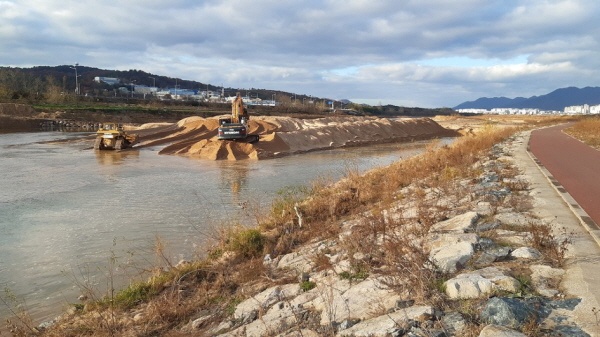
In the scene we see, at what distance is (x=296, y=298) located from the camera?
18.1 ft

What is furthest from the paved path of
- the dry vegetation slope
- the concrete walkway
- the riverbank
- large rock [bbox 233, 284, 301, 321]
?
large rock [bbox 233, 284, 301, 321]

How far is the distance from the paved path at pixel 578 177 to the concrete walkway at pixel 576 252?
0.43 feet

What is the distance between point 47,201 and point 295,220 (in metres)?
9.89

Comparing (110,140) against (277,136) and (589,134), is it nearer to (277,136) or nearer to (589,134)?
(277,136)

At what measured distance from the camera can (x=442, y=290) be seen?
4.59m

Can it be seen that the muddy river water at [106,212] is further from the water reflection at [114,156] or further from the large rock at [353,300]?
the large rock at [353,300]

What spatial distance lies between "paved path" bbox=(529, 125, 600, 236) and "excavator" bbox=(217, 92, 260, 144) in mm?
18189

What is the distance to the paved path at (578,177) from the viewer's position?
8057 millimetres

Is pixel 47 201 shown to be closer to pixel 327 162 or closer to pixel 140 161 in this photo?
pixel 140 161

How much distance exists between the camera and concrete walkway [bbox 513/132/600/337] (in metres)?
3.89

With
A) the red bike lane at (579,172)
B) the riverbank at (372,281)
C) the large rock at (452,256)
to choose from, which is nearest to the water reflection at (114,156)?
the riverbank at (372,281)

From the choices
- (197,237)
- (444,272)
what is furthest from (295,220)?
(444,272)

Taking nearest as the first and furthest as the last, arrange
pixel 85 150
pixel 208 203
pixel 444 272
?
pixel 444 272 < pixel 208 203 < pixel 85 150

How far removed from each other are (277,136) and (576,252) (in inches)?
1192
